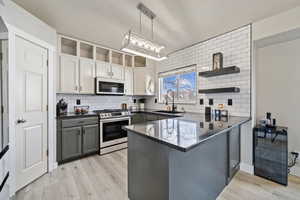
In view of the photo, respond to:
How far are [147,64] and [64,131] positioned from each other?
2.83 m

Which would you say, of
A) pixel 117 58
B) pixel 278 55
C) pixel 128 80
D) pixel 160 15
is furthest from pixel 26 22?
pixel 278 55

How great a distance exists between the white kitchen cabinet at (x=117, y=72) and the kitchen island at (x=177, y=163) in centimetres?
243

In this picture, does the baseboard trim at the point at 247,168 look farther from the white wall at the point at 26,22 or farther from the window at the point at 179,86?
the white wall at the point at 26,22

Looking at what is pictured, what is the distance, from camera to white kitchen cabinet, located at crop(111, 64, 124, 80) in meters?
3.59

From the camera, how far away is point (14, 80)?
5.95 feet

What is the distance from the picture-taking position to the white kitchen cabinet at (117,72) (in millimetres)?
3592

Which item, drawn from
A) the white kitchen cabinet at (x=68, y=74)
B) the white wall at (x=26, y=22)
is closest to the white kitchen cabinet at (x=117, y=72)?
the white kitchen cabinet at (x=68, y=74)

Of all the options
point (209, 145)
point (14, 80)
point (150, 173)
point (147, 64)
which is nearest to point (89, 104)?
point (14, 80)

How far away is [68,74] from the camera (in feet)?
9.45

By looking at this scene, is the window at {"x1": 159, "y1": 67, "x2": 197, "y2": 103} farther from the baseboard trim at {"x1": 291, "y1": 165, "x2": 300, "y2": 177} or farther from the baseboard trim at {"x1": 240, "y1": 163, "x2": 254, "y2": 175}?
the baseboard trim at {"x1": 291, "y1": 165, "x2": 300, "y2": 177}

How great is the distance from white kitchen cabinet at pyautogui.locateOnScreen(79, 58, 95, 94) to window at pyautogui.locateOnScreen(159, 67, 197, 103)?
1.99 m

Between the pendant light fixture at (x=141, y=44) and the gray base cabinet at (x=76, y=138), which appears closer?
the pendant light fixture at (x=141, y=44)

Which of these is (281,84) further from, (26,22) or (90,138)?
(26,22)

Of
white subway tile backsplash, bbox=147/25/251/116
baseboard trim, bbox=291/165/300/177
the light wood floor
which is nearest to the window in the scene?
white subway tile backsplash, bbox=147/25/251/116
